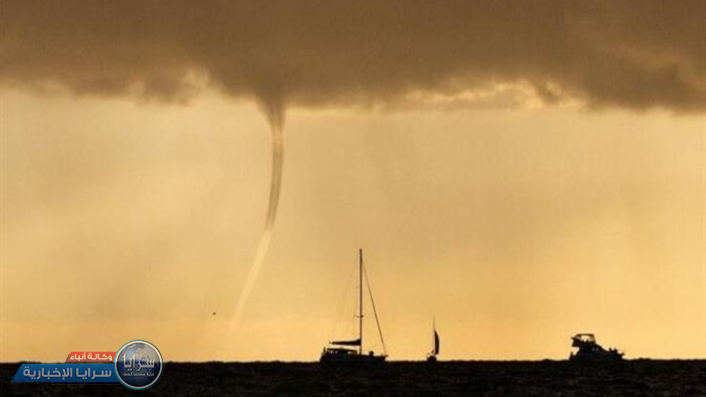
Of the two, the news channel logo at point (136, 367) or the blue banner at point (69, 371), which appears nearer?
the blue banner at point (69, 371)

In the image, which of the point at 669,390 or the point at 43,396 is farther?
the point at 669,390

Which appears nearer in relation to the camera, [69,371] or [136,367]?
[69,371]

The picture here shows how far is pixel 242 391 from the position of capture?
19325cm

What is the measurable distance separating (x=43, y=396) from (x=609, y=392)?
66595 millimetres

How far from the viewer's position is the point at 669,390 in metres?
191

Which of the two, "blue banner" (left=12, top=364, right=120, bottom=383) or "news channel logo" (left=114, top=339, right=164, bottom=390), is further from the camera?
"news channel logo" (left=114, top=339, right=164, bottom=390)

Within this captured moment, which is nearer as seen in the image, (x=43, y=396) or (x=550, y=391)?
(x=43, y=396)

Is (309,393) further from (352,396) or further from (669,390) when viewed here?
(669,390)

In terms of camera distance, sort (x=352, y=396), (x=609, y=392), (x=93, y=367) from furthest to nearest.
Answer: (x=609, y=392)
(x=352, y=396)
(x=93, y=367)

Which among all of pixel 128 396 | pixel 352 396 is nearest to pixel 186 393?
pixel 128 396

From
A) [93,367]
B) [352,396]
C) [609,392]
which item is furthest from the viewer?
[609,392]

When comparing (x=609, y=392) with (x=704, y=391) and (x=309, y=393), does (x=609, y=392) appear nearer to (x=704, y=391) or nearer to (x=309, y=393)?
(x=704, y=391)

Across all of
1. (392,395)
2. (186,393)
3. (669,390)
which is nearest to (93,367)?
(186,393)

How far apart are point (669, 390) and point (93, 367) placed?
233ft
